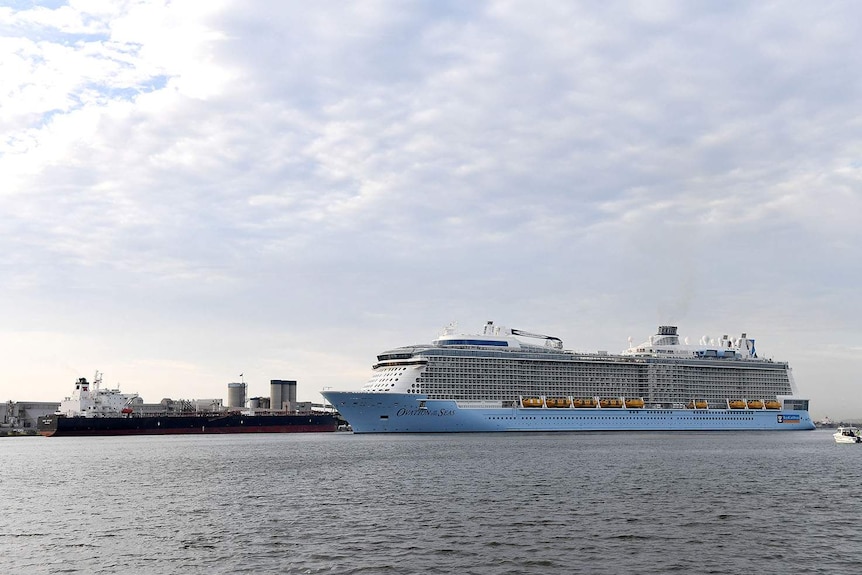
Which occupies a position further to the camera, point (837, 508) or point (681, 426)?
point (681, 426)

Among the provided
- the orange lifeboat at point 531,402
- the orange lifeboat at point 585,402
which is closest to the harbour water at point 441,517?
the orange lifeboat at point 531,402

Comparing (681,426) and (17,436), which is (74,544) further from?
(17,436)

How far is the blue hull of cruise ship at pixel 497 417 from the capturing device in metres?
105

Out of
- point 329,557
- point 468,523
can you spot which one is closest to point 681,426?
point 468,523

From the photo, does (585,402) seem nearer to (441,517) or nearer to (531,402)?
(531,402)

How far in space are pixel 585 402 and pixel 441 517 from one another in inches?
3480

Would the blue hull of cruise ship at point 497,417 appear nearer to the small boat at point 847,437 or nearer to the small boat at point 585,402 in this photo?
the small boat at point 585,402

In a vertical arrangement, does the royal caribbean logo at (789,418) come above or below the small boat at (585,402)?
below

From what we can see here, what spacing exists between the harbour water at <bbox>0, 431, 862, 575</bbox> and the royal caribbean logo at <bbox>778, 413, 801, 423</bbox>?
82476 mm

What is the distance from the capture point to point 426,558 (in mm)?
26781

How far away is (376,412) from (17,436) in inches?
4169

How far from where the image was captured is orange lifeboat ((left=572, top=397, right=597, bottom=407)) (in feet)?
390

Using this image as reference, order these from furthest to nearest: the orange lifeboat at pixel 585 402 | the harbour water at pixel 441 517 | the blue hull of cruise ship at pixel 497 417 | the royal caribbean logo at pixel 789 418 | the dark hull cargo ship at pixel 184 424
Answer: the dark hull cargo ship at pixel 184 424
the royal caribbean logo at pixel 789 418
the orange lifeboat at pixel 585 402
the blue hull of cruise ship at pixel 497 417
the harbour water at pixel 441 517

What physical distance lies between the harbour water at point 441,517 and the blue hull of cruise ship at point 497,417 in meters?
41.5
